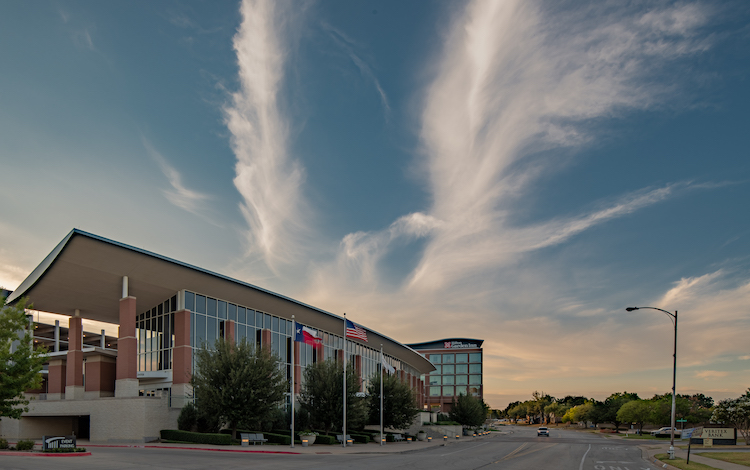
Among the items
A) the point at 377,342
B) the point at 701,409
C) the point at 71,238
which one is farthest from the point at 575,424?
the point at 71,238

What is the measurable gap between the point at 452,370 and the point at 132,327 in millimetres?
130271

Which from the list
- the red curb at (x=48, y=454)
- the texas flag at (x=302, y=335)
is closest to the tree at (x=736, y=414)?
the texas flag at (x=302, y=335)

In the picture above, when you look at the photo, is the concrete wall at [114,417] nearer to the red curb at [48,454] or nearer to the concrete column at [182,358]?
the concrete column at [182,358]

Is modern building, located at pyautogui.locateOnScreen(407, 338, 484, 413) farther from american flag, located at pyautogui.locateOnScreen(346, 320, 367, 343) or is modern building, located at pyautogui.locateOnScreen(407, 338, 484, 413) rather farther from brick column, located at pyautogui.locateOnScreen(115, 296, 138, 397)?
american flag, located at pyautogui.locateOnScreen(346, 320, 367, 343)

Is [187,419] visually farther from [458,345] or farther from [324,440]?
[458,345]

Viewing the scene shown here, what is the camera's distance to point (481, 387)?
159750 millimetres

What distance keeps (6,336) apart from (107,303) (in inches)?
774

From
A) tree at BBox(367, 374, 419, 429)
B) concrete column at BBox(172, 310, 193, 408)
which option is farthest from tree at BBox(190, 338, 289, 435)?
tree at BBox(367, 374, 419, 429)

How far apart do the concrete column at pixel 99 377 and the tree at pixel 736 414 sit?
58327 mm

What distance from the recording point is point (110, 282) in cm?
4706

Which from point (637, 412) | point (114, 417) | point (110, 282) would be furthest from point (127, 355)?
point (637, 412)

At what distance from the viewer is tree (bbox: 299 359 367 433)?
46906mm

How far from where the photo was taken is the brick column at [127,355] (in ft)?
144

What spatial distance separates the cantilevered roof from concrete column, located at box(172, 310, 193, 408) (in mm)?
2810
